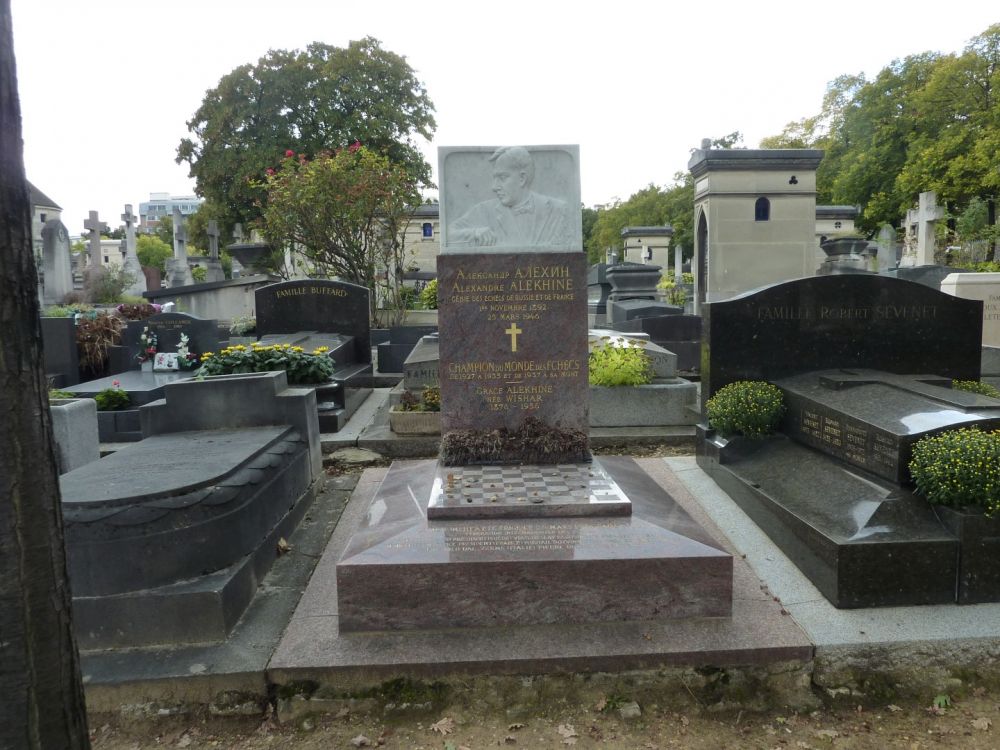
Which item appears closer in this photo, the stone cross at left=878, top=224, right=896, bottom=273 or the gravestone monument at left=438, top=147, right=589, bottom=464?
→ the gravestone monument at left=438, top=147, right=589, bottom=464

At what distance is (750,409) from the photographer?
5.82 meters

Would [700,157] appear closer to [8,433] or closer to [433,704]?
[433,704]

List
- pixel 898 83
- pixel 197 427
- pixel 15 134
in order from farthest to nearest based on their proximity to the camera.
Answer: pixel 898 83
pixel 197 427
pixel 15 134

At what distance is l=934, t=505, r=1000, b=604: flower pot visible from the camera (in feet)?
12.6

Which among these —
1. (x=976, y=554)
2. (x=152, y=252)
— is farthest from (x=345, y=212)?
(x=152, y=252)

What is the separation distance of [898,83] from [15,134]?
131ft

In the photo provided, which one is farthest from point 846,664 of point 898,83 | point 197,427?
point 898,83

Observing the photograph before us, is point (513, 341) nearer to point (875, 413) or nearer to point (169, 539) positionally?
point (875, 413)

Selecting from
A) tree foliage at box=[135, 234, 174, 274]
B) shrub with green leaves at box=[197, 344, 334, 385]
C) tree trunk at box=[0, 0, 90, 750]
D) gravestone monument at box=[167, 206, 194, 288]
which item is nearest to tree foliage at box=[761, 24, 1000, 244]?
shrub with green leaves at box=[197, 344, 334, 385]

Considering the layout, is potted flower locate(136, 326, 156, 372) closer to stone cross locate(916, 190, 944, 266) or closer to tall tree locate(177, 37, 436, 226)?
tall tree locate(177, 37, 436, 226)

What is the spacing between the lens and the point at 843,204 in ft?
123

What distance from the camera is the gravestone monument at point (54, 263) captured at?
82.9 feet

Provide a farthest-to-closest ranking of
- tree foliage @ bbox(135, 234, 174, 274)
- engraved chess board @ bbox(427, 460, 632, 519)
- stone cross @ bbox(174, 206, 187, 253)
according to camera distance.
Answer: tree foliage @ bbox(135, 234, 174, 274) → stone cross @ bbox(174, 206, 187, 253) → engraved chess board @ bbox(427, 460, 632, 519)

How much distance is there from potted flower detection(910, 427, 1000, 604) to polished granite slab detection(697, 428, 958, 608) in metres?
0.07
